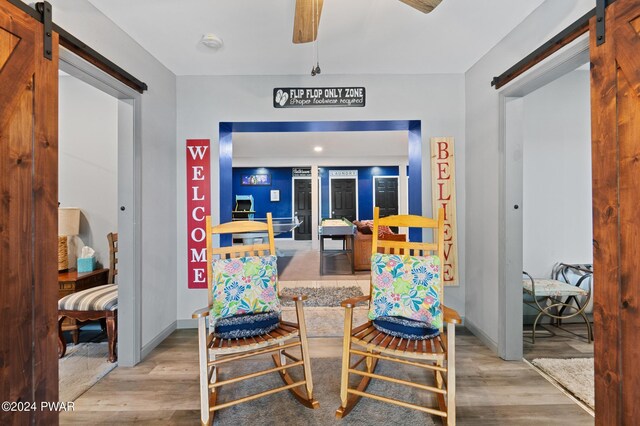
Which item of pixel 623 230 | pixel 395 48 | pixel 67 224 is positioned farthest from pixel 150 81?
pixel 623 230

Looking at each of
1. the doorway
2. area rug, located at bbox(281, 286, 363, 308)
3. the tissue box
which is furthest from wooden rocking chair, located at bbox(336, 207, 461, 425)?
the doorway

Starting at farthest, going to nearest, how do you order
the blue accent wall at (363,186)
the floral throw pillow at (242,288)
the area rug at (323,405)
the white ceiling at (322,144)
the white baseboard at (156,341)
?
the blue accent wall at (363,186) < the white ceiling at (322,144) < the white baseboard at (156,341) < the floral throw pillow at (242,288) < the area rug at (323,405)

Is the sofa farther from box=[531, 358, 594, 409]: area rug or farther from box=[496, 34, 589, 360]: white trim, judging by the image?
box=[531, 358, 594, 409]: area rug

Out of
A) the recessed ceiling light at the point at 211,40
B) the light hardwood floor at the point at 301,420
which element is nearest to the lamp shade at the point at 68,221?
the light hardwood floor at the point at 301,420

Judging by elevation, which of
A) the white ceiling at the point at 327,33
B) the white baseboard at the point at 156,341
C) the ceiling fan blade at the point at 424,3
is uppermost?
the white ceiling at the point at 327,33

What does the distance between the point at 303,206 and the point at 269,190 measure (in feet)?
4.25

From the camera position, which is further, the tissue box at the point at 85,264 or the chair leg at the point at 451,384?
the tissue box at the point at 85,264

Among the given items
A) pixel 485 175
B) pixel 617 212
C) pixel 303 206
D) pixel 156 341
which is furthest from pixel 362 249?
pixel 303 206

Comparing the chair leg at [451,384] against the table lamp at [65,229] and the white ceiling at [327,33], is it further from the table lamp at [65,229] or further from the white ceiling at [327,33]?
the table lamp at [65,229]

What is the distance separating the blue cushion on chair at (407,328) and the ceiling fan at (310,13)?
6.15 ft

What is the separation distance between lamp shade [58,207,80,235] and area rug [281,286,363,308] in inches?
95.1

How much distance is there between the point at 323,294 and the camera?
415 centimetres

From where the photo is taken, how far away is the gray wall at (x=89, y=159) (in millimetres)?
3209

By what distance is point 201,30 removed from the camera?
2318 millimetres
